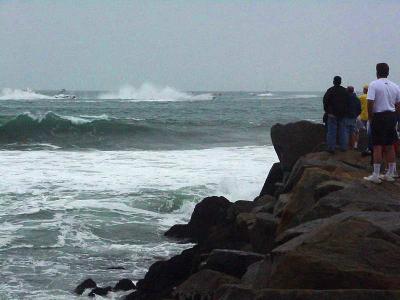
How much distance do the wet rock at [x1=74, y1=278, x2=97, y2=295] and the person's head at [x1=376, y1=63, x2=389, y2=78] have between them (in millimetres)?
4074

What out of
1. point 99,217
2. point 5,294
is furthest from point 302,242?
point 99,217

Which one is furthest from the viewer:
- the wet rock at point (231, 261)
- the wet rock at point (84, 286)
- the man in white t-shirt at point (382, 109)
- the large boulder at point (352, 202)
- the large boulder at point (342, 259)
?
the wet rock at point (84, 286)

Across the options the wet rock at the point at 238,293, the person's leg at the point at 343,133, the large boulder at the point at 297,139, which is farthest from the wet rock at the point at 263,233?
the large boulder at the point at 297,139

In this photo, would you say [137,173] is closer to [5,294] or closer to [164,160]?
[164,160]

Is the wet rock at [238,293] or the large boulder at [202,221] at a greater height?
the wet rock at [238,293]

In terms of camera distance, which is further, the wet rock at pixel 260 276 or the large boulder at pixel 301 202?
the large boulder at pixel 301 202

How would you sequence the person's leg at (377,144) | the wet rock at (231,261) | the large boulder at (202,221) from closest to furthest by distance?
the wet rock at (231,261), the person's leg at (377,144), the large boulder at (202,221)

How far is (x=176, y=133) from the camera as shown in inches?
1297

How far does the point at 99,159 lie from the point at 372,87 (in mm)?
15227

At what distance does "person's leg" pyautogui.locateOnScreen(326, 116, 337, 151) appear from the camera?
10055 mm

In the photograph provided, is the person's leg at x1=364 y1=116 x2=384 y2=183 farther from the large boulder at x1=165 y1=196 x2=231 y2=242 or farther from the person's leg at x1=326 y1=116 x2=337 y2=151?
the large boulder at x1=165 y1=196 x2=231 y2=242

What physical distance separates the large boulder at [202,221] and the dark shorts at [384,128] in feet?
12.4

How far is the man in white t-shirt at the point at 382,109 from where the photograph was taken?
7.07 meters

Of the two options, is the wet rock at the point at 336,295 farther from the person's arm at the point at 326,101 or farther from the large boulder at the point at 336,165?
the person's arm at the point at 326,101
